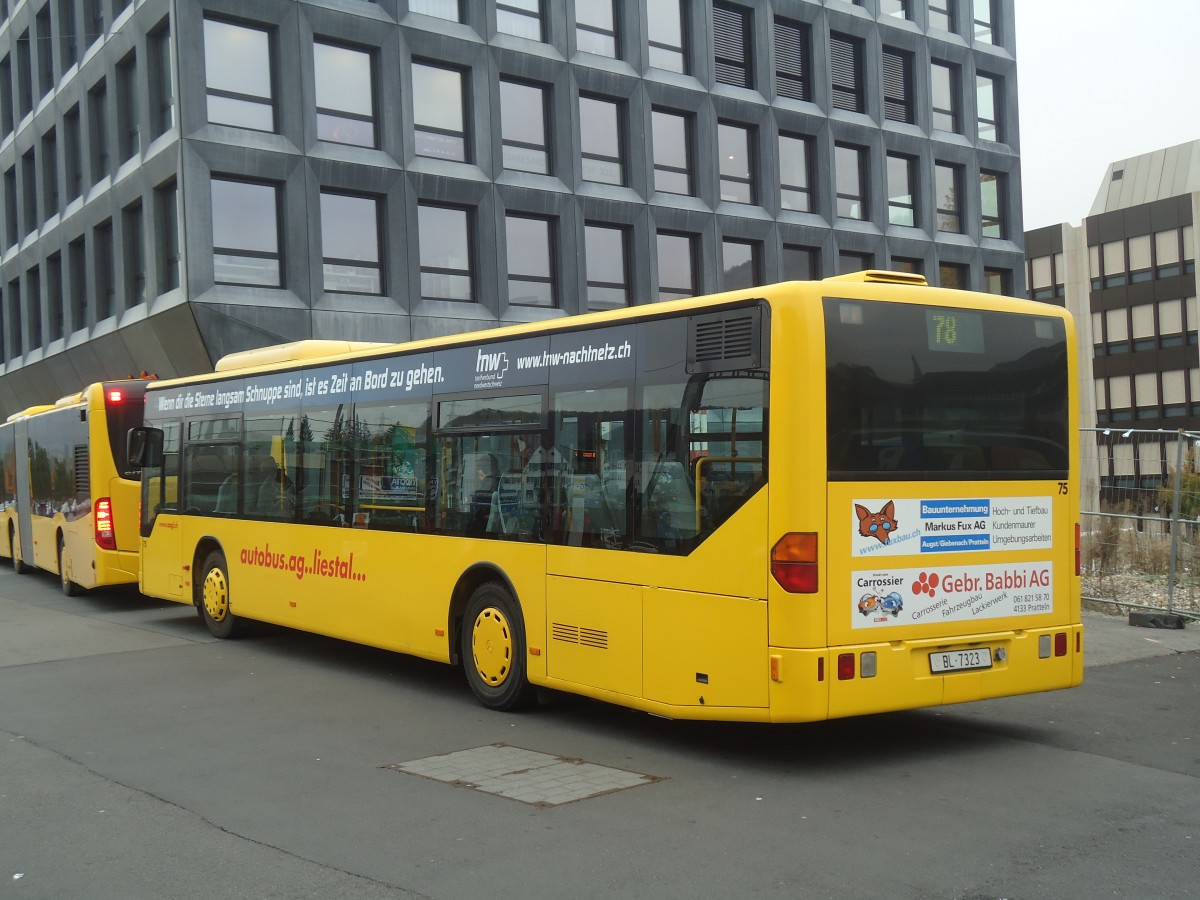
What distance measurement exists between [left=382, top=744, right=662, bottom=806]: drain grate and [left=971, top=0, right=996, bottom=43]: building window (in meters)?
35.3

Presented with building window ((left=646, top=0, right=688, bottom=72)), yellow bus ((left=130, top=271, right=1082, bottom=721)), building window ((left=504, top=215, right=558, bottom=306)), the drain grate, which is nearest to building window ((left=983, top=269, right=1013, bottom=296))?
building window ((left=646, top=0, right=688, bottom=72))

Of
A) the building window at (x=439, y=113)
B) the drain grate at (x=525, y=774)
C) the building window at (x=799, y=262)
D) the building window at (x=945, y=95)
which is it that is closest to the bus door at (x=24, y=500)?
the building window at (x=439, y=113)

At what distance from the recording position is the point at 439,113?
2756cm

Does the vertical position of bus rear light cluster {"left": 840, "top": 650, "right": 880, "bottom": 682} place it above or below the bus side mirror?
below

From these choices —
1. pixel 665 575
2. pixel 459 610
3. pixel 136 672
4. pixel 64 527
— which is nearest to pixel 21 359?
pixel 64 527

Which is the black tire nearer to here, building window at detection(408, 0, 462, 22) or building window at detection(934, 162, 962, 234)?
building window at detection(408, 0, 462, 22)

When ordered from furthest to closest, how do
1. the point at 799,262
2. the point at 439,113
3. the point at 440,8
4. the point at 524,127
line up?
the point at 799,262 < the point at 524,127 < the point at 440,8 < the point at 439,113

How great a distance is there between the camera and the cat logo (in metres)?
7.35

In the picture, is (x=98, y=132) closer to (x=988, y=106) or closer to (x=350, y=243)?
(x=350, y=243)

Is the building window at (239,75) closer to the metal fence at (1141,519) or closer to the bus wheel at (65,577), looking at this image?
the bus wheel at (65,577)

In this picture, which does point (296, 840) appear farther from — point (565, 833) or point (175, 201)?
point (175, 201)

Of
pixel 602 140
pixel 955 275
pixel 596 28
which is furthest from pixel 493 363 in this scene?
pixel 955 275

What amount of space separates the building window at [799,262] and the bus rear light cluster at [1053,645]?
2492 cm

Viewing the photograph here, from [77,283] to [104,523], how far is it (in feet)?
56.0
